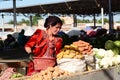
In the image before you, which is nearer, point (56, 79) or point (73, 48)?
point (56, 79)

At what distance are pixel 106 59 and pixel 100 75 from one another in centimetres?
111

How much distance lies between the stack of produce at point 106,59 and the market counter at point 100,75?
207 mm

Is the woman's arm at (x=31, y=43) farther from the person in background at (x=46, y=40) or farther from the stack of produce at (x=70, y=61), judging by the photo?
the stack of produce at (x=70, y=61)

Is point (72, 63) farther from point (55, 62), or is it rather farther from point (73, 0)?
point (73, 0)

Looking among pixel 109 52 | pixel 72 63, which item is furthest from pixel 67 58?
pixel 109 52

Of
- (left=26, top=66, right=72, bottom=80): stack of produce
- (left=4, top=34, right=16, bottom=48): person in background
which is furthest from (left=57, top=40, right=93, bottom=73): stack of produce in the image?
(left=4, top=34, right=16, bottom=48): person in background

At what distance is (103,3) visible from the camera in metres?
36.5

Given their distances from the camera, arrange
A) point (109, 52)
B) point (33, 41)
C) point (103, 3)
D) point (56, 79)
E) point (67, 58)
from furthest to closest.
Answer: point (103, 3)
point (109, 52)
point (67, 58)
point (33, 41)
point (56, 79)

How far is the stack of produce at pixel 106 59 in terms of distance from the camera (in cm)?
650

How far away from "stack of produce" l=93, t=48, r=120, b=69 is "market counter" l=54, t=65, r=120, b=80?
0.21 meters

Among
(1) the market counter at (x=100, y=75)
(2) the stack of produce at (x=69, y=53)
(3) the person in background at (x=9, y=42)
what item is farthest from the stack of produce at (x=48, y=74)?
(3) the person in background at (x=9, y=42)

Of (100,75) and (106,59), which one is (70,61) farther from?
(106,59)

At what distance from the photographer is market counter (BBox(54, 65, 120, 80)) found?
5.06 meters

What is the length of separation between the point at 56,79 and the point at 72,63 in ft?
2.93
